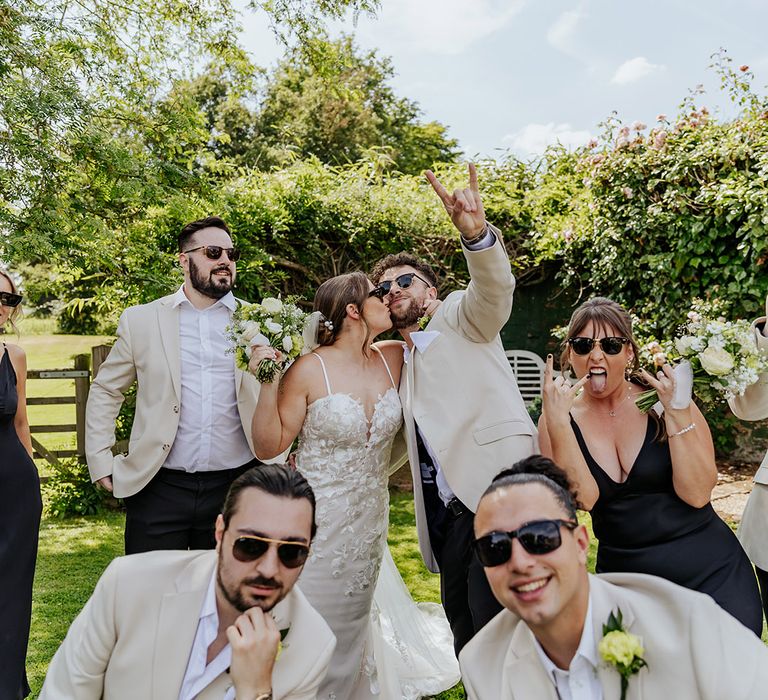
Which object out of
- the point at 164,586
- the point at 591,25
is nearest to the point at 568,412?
the point at 164,586

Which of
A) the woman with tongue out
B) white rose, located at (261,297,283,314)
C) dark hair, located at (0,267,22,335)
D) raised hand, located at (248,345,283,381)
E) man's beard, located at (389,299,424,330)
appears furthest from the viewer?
dark hair, located at (0,267,22,335)

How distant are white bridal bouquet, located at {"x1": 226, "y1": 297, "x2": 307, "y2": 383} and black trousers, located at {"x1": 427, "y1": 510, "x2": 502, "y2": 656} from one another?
3.70 feet

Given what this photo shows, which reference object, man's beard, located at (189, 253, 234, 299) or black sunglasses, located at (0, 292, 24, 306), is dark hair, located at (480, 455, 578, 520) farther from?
black sunglasses, located at (0, 292, 24, 306)

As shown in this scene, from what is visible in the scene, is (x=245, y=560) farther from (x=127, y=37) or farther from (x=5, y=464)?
(x=127, y=37)

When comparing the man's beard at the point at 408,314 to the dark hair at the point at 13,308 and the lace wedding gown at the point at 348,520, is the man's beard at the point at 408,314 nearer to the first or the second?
the lace wedding gown at the point at 348,520

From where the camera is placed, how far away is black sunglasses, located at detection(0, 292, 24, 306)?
153 inches

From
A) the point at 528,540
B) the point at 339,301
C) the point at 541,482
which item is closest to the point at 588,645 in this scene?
the point at 528,540

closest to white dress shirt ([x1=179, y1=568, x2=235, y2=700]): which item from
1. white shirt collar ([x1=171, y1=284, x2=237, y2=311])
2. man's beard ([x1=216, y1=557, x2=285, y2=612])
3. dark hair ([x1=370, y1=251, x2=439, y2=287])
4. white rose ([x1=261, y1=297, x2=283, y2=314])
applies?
man's beard ([x1=216, y1=557, x2=285, y2=612])

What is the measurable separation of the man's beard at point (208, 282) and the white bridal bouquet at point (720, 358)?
94.3 inches

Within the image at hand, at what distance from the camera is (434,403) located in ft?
11.4

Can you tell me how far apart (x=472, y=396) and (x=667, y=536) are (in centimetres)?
104

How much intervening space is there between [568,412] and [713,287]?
5710mm

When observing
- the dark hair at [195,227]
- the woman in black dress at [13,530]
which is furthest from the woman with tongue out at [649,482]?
the woman in black dress at [13,530]

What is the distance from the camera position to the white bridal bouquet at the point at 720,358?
3.18 metres
